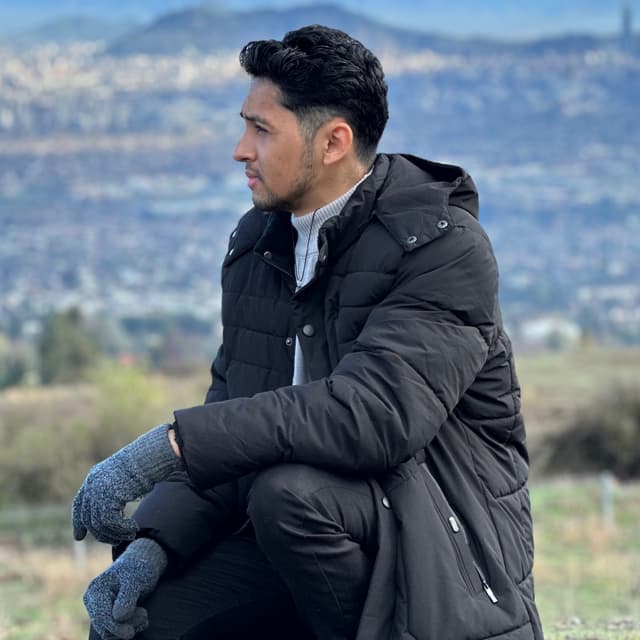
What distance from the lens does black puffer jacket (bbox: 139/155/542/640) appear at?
2.85 meters

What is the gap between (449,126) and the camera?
102 m

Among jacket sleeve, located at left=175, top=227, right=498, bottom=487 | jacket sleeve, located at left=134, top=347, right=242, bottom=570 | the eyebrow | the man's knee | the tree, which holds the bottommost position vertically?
the tree

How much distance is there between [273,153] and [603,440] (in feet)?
71.9

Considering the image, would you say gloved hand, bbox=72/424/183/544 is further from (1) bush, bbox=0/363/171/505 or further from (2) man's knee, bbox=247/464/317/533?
(1) bush, bbox=0/363/171/505

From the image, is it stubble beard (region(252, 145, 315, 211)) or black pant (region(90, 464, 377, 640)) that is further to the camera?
stubble beard (region(252, 145, 315, 211))

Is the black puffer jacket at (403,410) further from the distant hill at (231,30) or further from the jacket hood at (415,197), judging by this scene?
the distant hill at (231,30)

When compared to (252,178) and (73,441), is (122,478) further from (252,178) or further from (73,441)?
(73,441)

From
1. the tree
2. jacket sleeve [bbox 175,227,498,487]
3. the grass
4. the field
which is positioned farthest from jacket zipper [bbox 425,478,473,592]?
the tree

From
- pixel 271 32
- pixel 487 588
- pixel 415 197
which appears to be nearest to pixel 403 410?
pixel 487 588

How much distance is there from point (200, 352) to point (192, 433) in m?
59.7

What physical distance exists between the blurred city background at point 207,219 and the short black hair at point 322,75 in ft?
42.3

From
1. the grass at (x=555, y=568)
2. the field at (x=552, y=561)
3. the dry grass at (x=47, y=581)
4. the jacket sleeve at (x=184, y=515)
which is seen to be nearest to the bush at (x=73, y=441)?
the field at (x=552, y=561)

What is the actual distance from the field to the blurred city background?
0.31 ft

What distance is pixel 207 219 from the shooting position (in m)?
104
